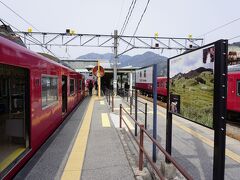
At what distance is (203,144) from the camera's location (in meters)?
7.15

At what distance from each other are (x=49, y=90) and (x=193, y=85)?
4.56m

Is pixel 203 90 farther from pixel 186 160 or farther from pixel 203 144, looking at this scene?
pixel 203 144

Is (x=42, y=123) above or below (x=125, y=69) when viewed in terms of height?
below

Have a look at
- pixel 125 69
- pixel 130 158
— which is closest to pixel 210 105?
pixel 130 158

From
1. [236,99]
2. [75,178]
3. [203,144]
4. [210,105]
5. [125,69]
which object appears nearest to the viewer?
[210,105]

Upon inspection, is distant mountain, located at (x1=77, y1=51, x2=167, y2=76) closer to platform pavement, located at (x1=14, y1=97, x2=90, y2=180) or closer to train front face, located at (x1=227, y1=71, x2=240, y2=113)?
platform pavement, located at (x1=14, y1=97, x2=90, y2=180)

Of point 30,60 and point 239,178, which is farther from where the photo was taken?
point 30,60

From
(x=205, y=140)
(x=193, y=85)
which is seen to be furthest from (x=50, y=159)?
(x=205, y=140)

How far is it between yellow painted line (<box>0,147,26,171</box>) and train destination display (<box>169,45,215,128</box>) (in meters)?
2.75

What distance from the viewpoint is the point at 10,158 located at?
16.0ft

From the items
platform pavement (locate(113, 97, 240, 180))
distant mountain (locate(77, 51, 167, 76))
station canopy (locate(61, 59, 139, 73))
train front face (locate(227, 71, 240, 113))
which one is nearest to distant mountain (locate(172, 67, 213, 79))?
distant mountain (locate(77, 51, 167, 76))

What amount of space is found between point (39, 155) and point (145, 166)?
225 cm

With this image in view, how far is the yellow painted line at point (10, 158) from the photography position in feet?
14.8

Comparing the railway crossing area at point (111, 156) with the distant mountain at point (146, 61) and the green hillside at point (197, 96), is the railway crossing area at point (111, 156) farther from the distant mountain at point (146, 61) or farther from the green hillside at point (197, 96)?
the distant mountain at point (146, 61)
